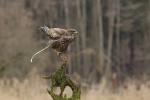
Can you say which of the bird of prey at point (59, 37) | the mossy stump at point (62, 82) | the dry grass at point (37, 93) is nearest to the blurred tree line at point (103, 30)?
the dry grass at point (37, 93)

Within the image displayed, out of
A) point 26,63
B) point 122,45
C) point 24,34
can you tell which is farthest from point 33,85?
point 122,45

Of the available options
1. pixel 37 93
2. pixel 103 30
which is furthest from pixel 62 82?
pixel 103 30

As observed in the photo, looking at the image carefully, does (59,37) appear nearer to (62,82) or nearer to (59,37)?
(59,37)

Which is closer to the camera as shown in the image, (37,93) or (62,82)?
(62,82)

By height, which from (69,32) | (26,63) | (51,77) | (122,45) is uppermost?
(69,32)

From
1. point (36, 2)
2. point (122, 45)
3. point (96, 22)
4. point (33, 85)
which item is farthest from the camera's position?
point (122, 45)

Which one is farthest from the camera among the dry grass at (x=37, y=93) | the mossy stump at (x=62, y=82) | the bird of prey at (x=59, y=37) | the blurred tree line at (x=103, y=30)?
the blurred tree line at (x=103, y=30)

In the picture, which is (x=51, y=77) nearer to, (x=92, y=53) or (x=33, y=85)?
(x=33, y=85)

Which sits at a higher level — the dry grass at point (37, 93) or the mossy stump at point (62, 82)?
the mossy stump at point (62, 82)

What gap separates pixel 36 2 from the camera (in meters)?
40.0

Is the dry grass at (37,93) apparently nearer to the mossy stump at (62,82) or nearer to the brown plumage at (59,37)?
the mossy stump at (62,82)

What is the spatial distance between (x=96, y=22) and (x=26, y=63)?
19.2m

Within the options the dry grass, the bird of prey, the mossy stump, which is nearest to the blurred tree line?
the dry grass

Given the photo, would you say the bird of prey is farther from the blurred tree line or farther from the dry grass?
the blurred tree line
